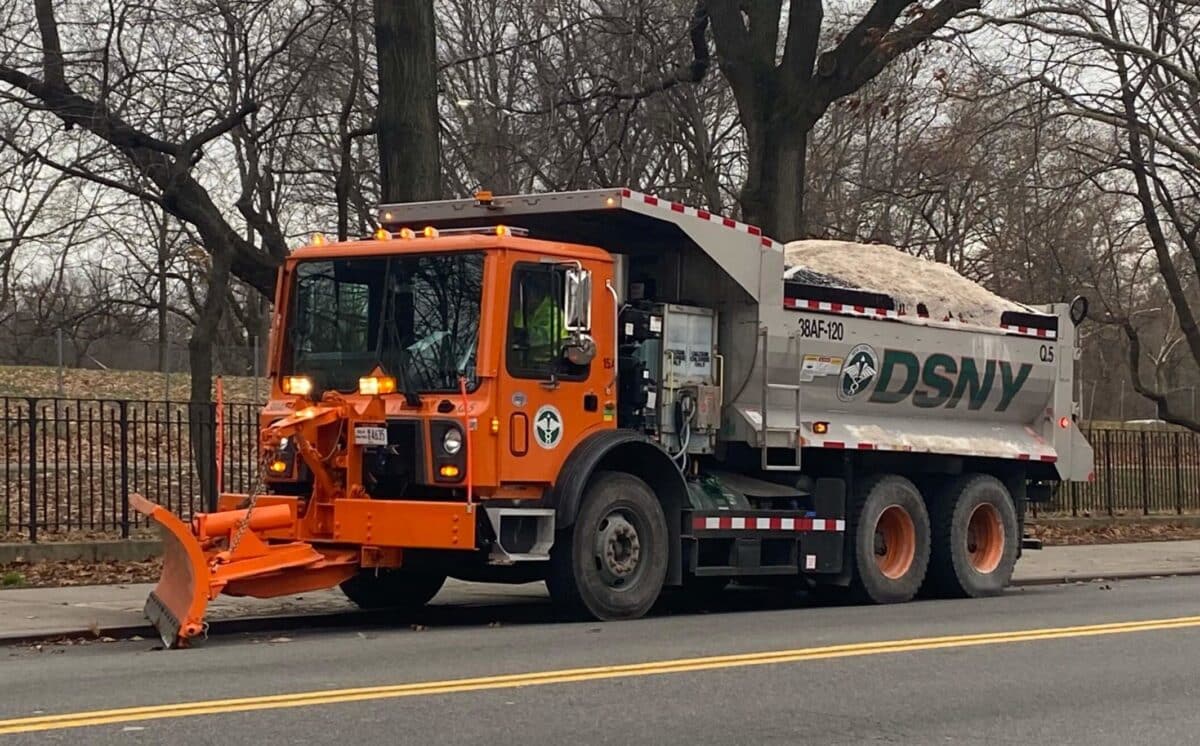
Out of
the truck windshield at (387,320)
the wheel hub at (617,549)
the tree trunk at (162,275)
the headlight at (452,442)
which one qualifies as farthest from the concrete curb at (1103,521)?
the tree trunk at (162,275)

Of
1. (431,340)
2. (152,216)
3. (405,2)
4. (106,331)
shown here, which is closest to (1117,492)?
(405,2)

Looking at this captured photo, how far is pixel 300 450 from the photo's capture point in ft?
39.2

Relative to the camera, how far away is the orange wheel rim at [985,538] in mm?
16266

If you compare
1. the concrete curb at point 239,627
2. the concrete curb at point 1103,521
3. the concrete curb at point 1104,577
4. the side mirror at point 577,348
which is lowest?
the concrete curb at point 1104,577

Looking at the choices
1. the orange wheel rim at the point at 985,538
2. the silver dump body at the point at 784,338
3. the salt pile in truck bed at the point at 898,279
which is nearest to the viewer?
the silver dump body at the point at 784,338

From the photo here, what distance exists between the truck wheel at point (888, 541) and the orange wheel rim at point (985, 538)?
0.91 metres

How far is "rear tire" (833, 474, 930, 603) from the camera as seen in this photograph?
48.4ft

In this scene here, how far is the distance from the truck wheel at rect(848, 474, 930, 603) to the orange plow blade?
5.18m

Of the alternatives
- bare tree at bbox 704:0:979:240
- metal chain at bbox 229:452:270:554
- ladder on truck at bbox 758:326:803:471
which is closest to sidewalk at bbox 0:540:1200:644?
metal chain at bbox 229:452:270:554

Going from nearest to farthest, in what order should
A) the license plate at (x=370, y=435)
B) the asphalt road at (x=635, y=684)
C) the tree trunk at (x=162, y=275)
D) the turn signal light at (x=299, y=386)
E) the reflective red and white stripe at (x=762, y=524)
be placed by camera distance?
the asphalt road at (x=635, y=684) < the license plate at (x=370, y=435) < the turn signal light at (x=299, y=386) < the reflective red and white stripe at (x=762, y=524) < the tree trunk at (x=162, y=275)

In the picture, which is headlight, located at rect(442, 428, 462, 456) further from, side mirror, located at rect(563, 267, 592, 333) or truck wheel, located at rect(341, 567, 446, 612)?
truck wheel, located at rect(341, 567, 446, 612)

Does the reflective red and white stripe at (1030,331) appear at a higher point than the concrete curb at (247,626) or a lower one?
higher

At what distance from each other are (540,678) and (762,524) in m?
5.16

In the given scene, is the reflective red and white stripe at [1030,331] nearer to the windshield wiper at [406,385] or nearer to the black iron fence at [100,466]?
the windshield wiper at [406,385]
